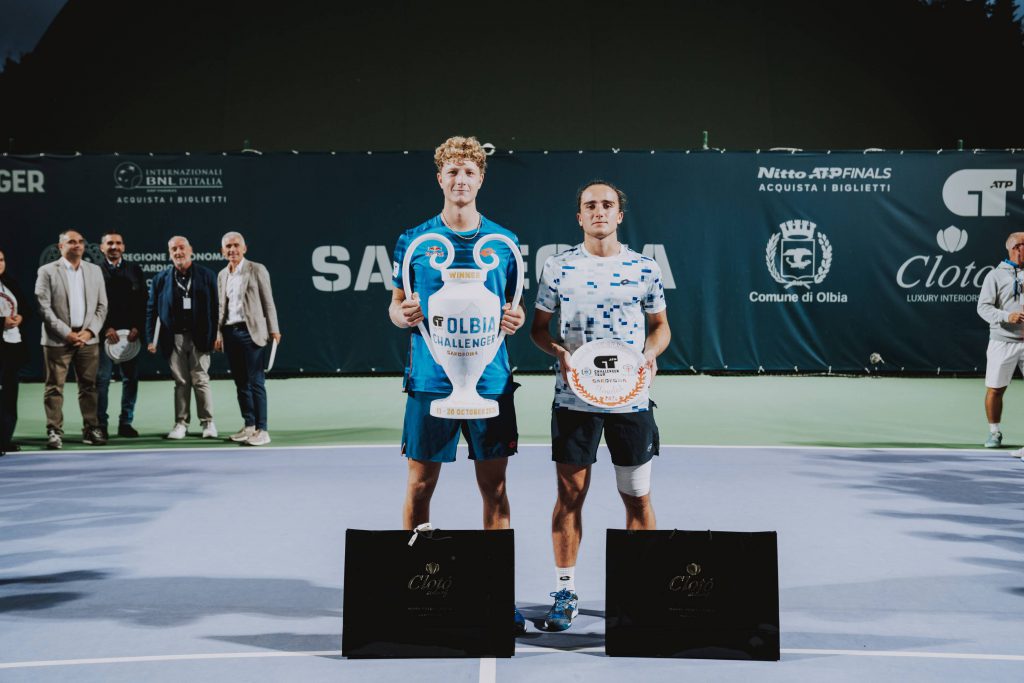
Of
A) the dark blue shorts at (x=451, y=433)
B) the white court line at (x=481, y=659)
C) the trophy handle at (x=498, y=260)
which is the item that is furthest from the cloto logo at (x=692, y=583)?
the trophy handle at (x=498, y=260)

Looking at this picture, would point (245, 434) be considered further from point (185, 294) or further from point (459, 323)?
point (459, 323)

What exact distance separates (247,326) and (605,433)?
508 centimetres

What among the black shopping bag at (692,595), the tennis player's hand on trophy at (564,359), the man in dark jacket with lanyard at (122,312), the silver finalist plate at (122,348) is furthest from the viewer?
the man in dark jacket with lanyard at (122,312)

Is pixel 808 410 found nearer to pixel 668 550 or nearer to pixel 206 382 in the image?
pixel 206 382

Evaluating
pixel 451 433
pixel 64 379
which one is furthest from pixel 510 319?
pixel 64 379

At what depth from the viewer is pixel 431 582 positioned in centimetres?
367

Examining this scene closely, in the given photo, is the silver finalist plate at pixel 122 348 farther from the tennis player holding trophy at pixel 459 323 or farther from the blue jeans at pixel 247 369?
the tennis player holding trophy at pixel 459 323

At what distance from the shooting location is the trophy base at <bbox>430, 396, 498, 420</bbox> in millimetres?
3684

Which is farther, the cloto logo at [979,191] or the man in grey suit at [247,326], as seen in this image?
the cloto logo at [979,191]

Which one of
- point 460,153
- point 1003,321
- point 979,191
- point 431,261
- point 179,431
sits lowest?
point 179,431

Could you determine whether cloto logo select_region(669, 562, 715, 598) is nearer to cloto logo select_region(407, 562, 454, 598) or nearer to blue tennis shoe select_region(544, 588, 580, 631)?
blue tennis shoe select_region(544, 588, 580, 631)

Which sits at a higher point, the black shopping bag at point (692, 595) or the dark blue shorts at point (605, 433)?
the dark blue shorts at point (605, 433)

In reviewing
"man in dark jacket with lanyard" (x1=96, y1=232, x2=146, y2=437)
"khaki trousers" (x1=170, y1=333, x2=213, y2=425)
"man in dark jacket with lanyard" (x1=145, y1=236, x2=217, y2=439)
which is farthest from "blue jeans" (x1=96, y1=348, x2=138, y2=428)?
"khaki trousers" (x1=170, y1=333, x2=213, y2=425)

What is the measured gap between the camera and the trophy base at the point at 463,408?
3.68 m
